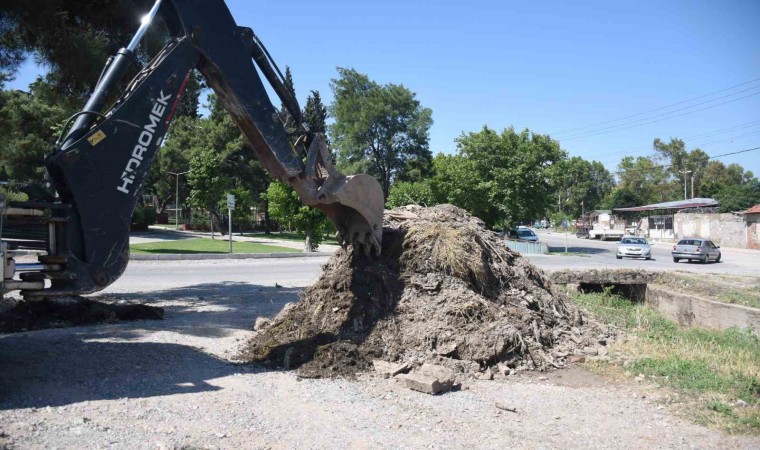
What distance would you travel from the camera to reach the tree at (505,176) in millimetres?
37562

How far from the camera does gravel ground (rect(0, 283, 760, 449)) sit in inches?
190

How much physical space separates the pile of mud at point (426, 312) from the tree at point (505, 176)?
2874 cm

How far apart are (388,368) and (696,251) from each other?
28.4 meters

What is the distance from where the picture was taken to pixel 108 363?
6480 mm

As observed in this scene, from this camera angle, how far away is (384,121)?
61.7m

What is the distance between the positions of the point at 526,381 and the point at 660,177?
99070 mm

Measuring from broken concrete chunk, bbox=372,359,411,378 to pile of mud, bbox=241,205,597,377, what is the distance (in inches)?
5.8

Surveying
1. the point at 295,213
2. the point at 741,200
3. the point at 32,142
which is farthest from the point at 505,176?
the point at 741,200

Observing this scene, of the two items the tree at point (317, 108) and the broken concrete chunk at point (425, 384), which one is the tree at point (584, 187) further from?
the broken concrete chunk at point (425, 384)

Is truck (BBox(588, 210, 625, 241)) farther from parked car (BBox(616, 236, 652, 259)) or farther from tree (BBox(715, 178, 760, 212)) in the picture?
parked car (BBox(616, 236, 652, 259))

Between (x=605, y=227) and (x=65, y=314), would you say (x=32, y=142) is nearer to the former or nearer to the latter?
(x=65, y=314)

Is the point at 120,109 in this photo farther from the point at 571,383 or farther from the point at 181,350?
the point at 571,383

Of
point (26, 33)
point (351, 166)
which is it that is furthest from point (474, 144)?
point (26, 33)

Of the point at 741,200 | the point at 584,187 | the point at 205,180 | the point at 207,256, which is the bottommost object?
the point at 207,256
